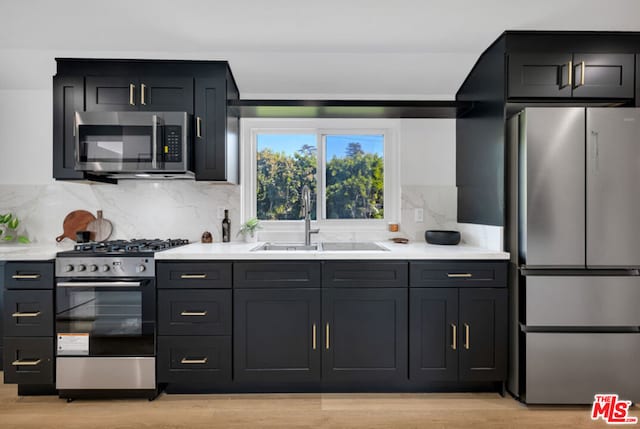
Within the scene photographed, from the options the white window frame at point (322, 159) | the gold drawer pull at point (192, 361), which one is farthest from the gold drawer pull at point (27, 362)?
the white window frame at point (322, 159)

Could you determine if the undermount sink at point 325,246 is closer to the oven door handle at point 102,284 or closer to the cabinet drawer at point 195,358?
the cabinet drawer at point 195,358

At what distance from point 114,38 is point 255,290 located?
198cm

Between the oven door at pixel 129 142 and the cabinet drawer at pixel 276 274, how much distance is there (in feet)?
2.75

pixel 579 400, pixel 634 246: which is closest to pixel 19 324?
pixel 579 400

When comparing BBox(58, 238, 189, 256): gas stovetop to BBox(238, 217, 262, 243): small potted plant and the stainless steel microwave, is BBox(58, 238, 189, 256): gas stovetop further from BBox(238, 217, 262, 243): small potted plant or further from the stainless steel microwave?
BBox(238, 217, 262, 243): small potted plant

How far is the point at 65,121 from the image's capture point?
8.23ft

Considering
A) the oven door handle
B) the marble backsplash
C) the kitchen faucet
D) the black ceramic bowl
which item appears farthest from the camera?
the marble backsplash

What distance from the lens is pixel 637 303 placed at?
2104 millimetres

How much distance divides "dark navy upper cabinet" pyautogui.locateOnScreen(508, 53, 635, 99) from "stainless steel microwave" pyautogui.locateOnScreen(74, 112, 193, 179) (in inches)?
87.8

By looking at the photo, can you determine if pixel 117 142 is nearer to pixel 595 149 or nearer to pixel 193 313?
pixel 193 313

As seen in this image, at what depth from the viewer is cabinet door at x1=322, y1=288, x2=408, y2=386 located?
2.25 m

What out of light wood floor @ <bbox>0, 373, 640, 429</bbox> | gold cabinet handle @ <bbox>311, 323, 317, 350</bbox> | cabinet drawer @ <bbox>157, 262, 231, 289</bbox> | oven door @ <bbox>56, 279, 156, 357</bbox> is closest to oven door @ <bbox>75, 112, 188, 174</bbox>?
cabinet drawer @ <bbox>157, 262, 231, 289</bbox>

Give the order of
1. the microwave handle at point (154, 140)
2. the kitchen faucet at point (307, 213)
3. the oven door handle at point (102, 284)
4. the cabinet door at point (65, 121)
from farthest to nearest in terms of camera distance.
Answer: the kitchen faucet at point (307, 213) → the cabinet door at point (65, 121) → the microwave handle at point (154, 140) → the oven door handle at point (102, 284)

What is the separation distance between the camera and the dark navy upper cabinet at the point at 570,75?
7.32 ft
